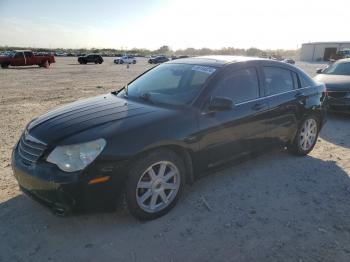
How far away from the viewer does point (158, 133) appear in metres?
3.24

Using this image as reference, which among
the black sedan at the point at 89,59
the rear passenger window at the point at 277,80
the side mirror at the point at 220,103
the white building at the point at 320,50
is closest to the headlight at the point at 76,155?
the side mirror at the point at 220,103

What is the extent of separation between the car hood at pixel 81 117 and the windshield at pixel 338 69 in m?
7.45

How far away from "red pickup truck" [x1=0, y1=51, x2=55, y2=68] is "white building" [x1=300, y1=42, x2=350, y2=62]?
51775 millimetres

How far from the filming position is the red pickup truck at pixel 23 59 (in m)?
28.2

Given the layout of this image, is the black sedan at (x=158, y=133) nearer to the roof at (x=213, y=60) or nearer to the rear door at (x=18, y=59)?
the roof at (x=213, y=60)

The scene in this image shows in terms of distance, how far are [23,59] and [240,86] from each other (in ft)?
96.6

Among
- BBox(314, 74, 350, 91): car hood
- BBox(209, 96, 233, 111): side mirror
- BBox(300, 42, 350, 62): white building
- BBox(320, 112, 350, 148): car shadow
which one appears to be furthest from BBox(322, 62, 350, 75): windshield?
BBox(300, 42, 350, 62): white building

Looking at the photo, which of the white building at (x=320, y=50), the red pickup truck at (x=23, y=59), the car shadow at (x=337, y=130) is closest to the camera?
the car shadow at (x=337, y=130)

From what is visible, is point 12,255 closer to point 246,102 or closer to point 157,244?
point 157,244

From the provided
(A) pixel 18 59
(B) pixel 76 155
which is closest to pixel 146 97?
(B) pixel 76 155

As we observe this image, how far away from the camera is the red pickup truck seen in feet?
92.6

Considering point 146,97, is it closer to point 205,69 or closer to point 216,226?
point 205,69

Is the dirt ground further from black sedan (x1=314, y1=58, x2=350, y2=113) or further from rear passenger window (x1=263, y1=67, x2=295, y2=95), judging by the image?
black sedan (x1=314, y1=58, x2=350, y2=113)

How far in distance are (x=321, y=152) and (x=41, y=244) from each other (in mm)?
4688
